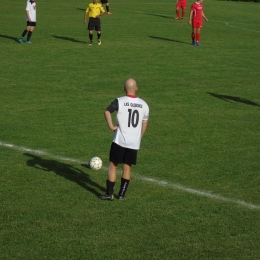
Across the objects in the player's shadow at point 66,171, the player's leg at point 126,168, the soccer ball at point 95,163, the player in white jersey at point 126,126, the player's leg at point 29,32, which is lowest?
the player's leg at point 29,32

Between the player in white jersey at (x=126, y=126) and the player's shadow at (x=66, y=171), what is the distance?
2.64 feet

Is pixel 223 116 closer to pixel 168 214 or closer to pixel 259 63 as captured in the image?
pixel 168 214

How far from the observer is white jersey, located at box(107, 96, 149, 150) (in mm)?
9688

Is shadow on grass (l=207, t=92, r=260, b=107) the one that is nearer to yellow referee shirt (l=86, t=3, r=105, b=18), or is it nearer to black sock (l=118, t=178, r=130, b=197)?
black sock (l=118, t=178, r=130, b=197)

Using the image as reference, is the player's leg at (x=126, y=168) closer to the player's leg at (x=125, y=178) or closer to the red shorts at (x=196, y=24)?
the player's leg at (x=125, y=178)

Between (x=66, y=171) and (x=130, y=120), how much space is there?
7.63ft

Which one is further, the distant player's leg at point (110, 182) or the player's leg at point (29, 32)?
the player's leg at point (29, 32)

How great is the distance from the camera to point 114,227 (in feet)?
29.4

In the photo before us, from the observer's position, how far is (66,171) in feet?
38.0

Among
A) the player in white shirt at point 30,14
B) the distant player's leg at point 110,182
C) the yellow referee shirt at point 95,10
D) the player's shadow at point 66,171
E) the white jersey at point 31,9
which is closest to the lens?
the distant player's leg at point 110,182

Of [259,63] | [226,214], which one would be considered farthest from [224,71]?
[226,214]

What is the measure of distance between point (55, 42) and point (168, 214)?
65.8 feet

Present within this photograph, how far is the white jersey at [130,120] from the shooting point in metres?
9.69

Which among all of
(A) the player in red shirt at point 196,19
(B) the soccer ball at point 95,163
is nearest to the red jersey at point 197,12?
(A) the player in red shirt at point 196,19
